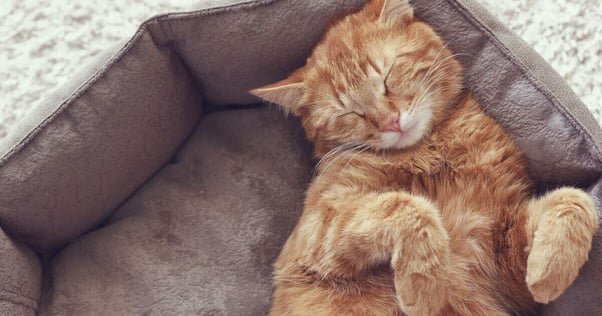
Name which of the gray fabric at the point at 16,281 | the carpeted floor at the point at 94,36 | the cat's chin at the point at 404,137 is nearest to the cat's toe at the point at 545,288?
the cat's chin at the point at 404,137

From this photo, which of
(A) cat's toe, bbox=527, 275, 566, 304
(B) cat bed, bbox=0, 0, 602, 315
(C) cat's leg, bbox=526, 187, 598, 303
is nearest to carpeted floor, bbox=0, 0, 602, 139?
(B) cat bed, bbox=0, 0, 602, 315

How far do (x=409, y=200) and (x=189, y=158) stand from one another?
0.74 metres

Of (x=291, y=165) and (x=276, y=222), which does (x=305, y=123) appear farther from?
(x=276, y=222)

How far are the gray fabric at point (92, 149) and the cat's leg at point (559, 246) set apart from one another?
1014mm

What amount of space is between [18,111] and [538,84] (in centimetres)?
156

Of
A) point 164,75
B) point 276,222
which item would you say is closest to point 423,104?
point 276,222

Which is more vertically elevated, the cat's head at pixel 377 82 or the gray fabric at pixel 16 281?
the cat's head at pixel 377 82

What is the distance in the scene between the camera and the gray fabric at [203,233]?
5.20ft

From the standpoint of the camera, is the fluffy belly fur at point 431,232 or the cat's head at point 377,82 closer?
the fluffy belly fur at point 431,232

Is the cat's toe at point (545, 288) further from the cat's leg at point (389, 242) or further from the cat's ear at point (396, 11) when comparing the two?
the cat's ear at point (396, 11)

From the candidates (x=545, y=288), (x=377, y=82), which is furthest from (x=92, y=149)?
(x=545, y=288)

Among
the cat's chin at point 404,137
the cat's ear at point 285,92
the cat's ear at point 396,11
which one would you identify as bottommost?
the cat's chin at point 404,137

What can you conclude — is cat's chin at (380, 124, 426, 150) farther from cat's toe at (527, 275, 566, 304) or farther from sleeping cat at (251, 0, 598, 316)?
cat's toe at (527, 275, 566, 304)

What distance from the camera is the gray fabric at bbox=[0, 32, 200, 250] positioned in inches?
59.4
